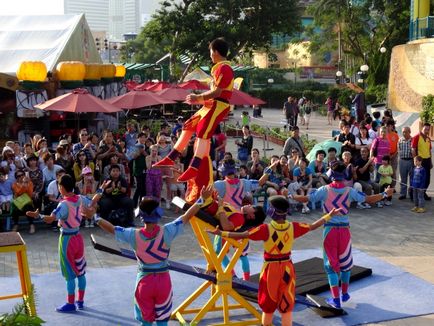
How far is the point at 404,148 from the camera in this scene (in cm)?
1485

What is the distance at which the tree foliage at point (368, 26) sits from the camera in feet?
136

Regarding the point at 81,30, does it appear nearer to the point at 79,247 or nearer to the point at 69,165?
the point at 69,165

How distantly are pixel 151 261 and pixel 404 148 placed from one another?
9.46m

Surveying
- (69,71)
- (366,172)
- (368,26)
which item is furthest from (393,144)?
(368,26)

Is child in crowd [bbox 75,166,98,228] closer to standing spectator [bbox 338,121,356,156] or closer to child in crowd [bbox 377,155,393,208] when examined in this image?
standing spectator [bbox 338,121,356,156]

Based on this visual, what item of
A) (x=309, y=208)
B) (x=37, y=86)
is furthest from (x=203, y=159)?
(x=37, y=86)

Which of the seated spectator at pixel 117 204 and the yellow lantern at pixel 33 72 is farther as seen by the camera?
the yellow lantern at pixel 33 72

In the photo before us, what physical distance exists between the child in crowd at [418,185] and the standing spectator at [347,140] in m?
1.72

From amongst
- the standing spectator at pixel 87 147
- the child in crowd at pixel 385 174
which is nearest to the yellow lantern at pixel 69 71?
the standing spectator at pixel 87 147

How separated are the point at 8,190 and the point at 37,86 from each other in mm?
8917

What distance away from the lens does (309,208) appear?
14.5 metres

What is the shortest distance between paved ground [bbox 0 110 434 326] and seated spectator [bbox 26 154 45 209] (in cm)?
53

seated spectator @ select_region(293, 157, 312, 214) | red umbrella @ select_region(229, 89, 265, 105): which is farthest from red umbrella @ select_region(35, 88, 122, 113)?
seated spectator @ select_region(293, 157, 312, 214)

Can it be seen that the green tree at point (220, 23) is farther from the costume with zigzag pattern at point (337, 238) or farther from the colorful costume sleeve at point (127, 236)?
the colorful costume sleeve at point (127, 236)
